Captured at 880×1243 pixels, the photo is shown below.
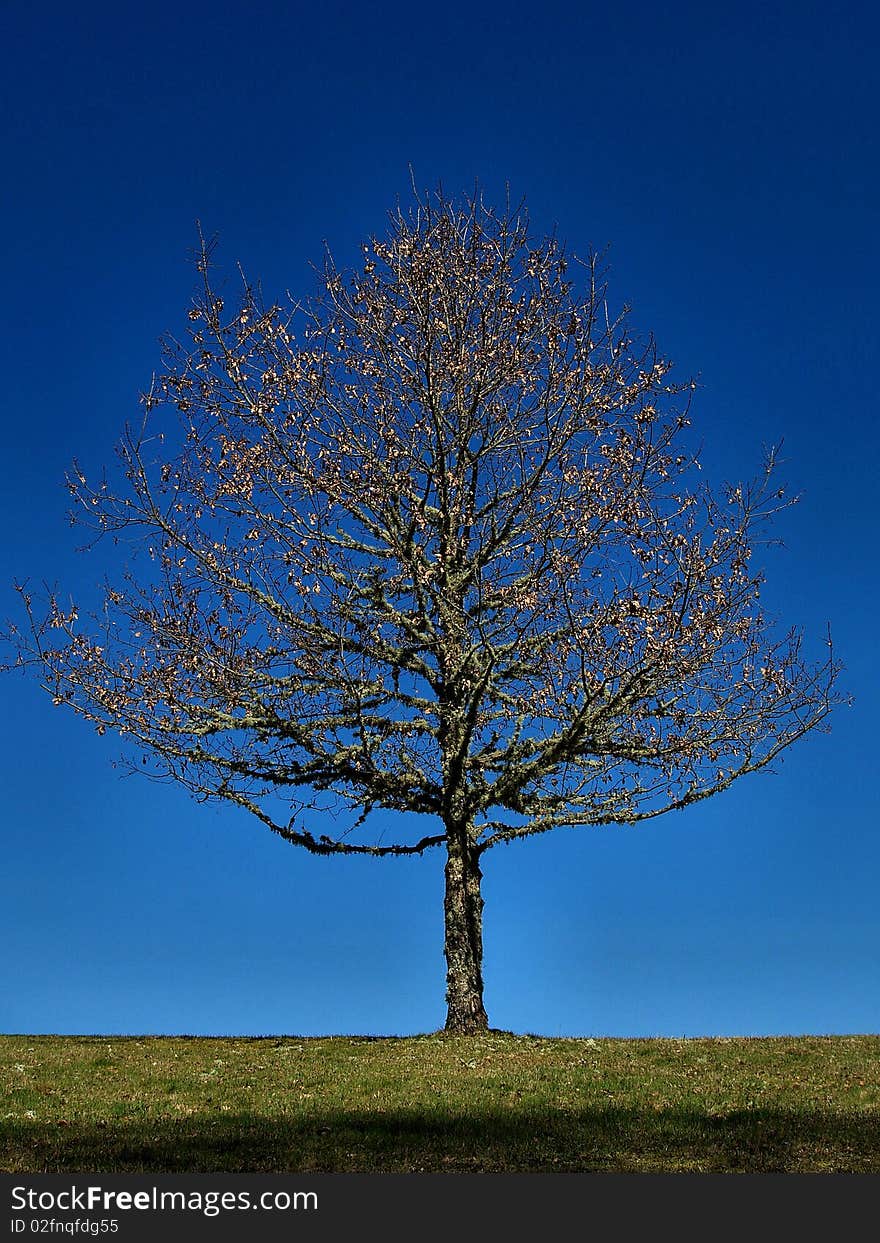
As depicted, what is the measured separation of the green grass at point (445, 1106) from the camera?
1395 centimetres

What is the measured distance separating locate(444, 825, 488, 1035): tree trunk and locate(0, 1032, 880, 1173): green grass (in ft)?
2.42

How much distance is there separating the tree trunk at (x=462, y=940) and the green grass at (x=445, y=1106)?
738 mm

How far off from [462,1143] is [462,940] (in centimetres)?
971

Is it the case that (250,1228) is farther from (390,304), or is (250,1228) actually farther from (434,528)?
(390,304)

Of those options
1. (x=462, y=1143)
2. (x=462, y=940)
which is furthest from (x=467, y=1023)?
(x=462, y=1143)

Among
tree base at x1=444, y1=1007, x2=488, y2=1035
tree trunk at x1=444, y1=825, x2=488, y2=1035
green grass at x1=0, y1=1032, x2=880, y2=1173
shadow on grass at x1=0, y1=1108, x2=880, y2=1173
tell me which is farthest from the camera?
tree trunk at x1=444, y1=825, x2=488, y2=1035

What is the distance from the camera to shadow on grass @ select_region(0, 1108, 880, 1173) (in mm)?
13602

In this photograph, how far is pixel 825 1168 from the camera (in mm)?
13586

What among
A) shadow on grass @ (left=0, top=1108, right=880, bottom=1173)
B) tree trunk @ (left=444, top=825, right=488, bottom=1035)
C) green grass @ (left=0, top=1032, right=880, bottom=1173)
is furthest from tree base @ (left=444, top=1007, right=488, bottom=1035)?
shadow on grass @ (left=0, top=1108, right=880, bottom=1173)

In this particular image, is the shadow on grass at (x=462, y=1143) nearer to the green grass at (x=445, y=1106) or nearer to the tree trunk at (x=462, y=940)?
the green grass at (x=445, y=1106)

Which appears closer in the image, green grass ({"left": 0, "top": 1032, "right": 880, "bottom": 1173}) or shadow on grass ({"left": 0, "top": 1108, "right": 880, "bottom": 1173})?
shadow on grass ({"left": 0, "top": 1108, "right": 880, "bottom": 1173})

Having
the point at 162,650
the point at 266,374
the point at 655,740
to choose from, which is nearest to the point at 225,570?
the point at 162,650

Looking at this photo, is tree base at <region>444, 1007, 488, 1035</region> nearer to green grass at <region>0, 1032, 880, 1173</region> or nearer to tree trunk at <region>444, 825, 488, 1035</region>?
tree trunk at <region>444, 825, 488, 1035</region>

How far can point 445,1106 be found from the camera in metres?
16.8
